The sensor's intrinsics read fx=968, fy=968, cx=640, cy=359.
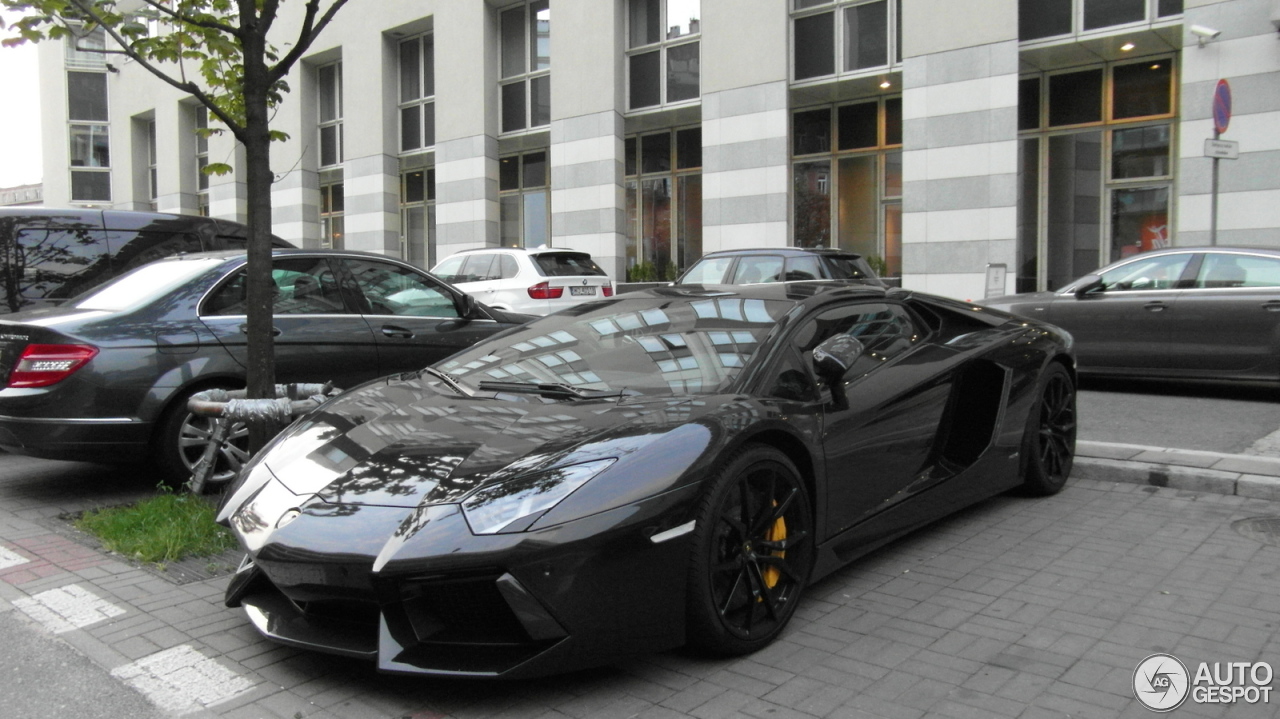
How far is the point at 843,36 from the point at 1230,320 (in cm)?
924

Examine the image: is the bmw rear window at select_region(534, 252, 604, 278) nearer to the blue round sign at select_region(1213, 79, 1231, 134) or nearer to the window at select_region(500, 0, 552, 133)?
the window at select_region(500, 0, 552, 133)

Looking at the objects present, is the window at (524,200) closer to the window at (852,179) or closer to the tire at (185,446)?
the window at (852,179)

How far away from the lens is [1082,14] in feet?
46.0

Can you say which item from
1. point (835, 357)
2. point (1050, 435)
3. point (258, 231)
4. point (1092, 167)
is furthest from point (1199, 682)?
point (1092, 167)

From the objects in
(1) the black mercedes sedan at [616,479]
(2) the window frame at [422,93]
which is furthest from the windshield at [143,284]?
(2) the window frame at [422,93]

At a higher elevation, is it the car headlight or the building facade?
the building facade

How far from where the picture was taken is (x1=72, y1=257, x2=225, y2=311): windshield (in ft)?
19.3

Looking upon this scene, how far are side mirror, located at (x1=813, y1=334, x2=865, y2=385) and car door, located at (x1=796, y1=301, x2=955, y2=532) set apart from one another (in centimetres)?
9

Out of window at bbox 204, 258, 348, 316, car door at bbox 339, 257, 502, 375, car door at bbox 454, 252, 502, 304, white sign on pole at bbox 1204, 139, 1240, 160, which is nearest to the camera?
window at bbox 204, 258, 348, 316

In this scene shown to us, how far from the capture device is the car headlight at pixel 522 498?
2832 mm

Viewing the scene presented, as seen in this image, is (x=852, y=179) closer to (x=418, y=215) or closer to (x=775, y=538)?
(x=418, y=215)

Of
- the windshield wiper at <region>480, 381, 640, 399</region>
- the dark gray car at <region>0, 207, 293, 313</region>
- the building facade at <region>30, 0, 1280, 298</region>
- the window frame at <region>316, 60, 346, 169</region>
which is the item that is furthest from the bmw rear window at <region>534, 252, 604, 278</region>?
the window frame at <region>316, 60, 346, 169</region>

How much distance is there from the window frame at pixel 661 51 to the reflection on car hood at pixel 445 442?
49.6ft

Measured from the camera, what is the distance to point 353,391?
436 centimetres
